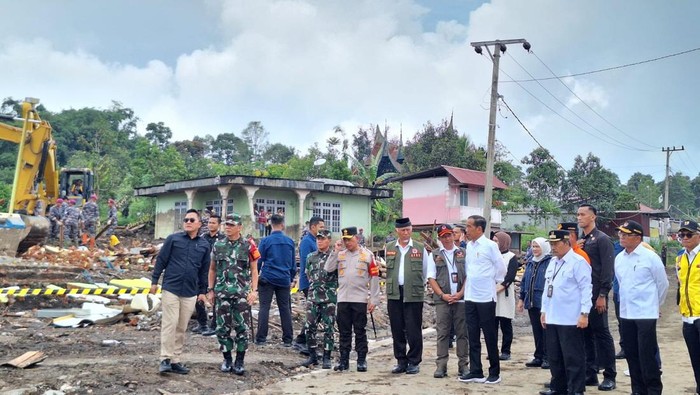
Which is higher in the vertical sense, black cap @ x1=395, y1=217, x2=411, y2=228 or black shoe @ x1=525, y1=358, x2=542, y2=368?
black cap @ x1=395, y1=217, x2=411, y2=228

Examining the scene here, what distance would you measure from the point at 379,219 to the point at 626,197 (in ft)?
53.8

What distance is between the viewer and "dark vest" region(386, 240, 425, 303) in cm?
810

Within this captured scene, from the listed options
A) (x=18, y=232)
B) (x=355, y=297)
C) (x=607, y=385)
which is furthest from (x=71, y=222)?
(x=607, y=385)

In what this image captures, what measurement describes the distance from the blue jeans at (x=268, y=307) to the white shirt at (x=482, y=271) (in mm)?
3148

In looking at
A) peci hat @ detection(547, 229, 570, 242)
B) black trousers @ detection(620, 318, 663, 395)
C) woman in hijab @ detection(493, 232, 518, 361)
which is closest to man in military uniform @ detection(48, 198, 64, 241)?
woman in hijab @ detection(493, 232, 518, 361)

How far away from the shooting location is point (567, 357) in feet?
21.1

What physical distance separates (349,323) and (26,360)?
3860mm

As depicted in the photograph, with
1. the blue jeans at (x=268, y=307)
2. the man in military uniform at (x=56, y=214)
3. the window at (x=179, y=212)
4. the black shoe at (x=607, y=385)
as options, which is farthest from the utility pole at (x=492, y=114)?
the window at (x=179, y=212)

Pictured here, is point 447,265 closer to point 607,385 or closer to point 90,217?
point 607,385

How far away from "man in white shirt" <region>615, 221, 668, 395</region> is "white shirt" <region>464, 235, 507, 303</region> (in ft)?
4.71

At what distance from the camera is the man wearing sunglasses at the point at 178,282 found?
7.06 m

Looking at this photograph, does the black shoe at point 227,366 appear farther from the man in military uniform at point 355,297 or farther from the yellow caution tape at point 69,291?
the yellow caution tape at point 69,291

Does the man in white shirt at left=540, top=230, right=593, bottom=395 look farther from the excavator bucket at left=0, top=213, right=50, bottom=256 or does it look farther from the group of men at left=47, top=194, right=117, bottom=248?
the group of men at left=47, top=194, right=117, bottom=248

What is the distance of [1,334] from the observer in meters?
9.38
